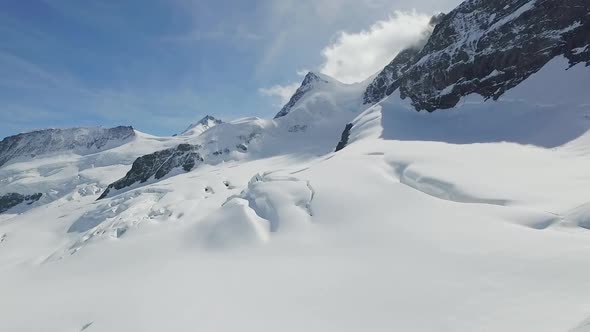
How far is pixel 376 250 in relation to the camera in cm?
1977

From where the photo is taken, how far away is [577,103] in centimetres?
4256

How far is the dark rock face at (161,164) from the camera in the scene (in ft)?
393

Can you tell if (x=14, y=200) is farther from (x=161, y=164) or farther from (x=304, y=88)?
(x=304, y=88)

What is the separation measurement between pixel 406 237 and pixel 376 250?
191cm

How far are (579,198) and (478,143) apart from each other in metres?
24.5

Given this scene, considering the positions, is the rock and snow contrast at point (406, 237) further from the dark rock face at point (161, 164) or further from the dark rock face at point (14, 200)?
the dark rock face at point (14, 200)

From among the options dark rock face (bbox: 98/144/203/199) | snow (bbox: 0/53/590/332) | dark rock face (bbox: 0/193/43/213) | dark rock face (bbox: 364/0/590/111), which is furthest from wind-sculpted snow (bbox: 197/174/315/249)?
dark rock face (bbox: 0/193/43/213)

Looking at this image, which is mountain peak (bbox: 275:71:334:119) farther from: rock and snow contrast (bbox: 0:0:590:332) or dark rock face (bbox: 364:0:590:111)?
rock and snow contrast (bbox: 0:0:590:332)

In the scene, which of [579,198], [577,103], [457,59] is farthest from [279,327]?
[457,59]

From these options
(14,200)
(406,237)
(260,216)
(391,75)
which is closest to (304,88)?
(391,75)

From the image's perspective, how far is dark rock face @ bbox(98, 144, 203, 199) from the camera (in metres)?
120

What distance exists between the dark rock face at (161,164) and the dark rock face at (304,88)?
6250cm

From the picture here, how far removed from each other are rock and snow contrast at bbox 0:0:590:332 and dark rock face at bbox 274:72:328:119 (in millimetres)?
116103

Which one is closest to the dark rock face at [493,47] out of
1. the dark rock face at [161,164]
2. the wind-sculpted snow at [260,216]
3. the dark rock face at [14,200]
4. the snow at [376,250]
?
the snow at [376,250]
